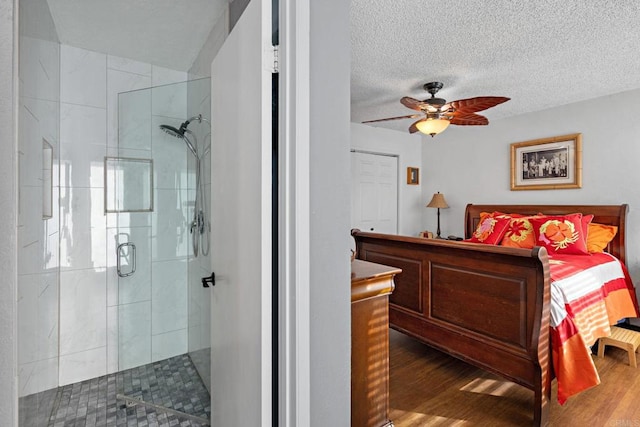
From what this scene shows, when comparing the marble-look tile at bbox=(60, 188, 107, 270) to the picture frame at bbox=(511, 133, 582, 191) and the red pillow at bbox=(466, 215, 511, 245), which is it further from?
the picture frame at bbox=(511, 133, 582, 191)

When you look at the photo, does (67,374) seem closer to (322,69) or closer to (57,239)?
(57,239)

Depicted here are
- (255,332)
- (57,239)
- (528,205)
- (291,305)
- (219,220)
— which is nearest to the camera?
(291,305)

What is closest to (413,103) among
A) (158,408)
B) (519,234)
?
(519,234)

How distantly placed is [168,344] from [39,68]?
175cm

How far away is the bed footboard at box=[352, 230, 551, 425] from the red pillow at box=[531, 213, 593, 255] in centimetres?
155

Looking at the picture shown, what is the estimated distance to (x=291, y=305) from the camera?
0.94 metres

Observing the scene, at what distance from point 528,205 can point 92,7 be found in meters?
4.50

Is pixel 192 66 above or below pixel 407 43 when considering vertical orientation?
below

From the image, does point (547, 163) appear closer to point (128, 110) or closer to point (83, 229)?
point (128, 110)

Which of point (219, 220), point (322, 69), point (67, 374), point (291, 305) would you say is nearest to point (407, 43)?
point (322, 69)

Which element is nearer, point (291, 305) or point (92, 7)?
point (291, 305)

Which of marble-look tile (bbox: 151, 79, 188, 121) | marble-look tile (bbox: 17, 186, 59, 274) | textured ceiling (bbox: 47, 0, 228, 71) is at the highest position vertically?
textured ceiling (bbox: 47, 0, 228, 71)

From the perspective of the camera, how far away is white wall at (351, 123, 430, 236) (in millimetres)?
4734

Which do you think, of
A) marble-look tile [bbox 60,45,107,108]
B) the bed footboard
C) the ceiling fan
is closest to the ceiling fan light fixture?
the ceiling fan
